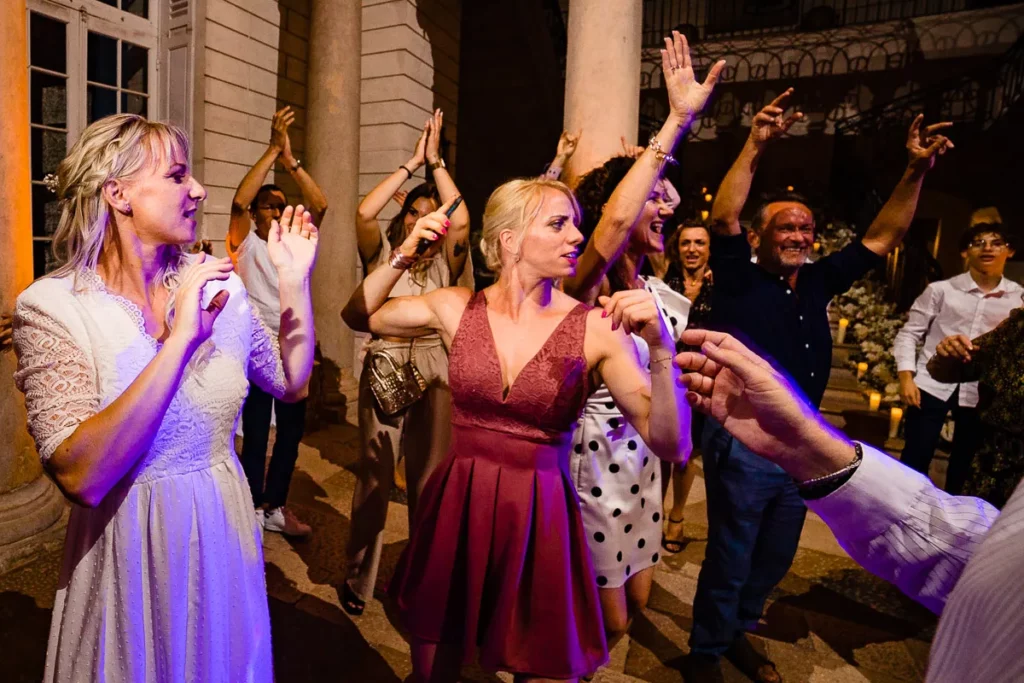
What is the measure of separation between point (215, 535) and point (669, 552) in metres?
3.23

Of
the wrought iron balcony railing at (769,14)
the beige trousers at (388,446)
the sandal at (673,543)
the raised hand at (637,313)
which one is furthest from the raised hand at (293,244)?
the wrought iron balcony railing at (769,14)

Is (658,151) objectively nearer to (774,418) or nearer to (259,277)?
(774,418)

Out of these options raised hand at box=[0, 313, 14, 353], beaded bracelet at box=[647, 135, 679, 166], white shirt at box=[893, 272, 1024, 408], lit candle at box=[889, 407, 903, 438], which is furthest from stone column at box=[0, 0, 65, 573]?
lit candle at box=[889, 407, 903, 438]

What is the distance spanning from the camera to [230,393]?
5.16 ft

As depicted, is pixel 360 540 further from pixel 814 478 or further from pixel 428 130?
pixel 814 478

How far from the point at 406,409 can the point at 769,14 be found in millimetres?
18055

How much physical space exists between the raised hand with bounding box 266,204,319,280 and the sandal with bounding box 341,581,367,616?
6.66ft

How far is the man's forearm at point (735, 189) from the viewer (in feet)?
7.89

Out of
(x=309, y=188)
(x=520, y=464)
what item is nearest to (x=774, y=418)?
(x=520, y=464)

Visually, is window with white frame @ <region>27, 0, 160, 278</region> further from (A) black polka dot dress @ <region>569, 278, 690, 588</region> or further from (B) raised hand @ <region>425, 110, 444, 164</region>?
(A) black polka dot dress @ <region>569, 278, 690, 588</region>

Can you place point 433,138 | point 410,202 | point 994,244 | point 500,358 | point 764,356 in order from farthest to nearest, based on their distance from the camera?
point 994,244, point 410,202, point 433,138, point 764,356, point 500,358

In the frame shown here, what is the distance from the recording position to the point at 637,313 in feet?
4.99

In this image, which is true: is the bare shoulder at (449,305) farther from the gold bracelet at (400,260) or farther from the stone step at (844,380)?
the stone step at (844,380)

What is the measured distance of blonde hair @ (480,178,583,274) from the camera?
2.07m
